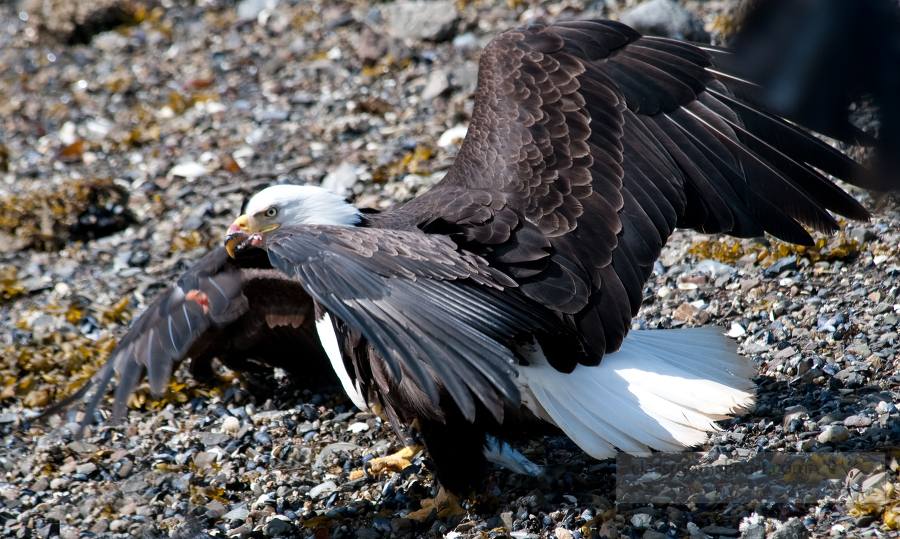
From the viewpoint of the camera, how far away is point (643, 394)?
2.93 m

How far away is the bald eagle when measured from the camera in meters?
2.67

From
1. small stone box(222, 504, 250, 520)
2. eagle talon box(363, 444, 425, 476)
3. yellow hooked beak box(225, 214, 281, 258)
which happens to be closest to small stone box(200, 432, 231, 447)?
small stone box(222, 504, 250, 520)

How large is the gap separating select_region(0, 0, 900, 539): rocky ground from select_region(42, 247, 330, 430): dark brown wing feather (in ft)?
0.75

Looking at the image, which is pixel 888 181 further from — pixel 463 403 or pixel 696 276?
pixel 696 276

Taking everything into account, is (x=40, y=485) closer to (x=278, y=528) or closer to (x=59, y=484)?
(x=59, y=484)

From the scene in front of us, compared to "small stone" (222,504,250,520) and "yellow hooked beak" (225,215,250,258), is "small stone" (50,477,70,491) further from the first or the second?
"yellow hooked beak" (225,215,250,258)

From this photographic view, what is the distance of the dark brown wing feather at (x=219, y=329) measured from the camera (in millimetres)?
3209

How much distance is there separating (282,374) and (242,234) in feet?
3.44

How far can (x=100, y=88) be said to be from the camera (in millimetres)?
7941

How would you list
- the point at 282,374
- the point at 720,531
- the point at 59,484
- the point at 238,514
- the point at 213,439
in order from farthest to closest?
the point at 282,374 → the point at 213,439 → the point at 59,484 → the point at 238,514 → the point at 720,531

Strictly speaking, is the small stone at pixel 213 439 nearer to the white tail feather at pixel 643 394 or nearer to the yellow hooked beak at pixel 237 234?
the yellow hooked beak at pixel 237 234

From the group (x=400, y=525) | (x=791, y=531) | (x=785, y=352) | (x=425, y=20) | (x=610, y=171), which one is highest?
(x=425, y=20)

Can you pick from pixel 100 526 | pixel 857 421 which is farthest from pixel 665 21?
pixel 100 526

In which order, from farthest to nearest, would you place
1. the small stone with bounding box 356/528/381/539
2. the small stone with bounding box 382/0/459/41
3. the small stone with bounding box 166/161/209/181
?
the small stone with bounding box 382/0/459/41 < the small stone with bounding box 166/161/209/181 < the small stone with bounding box 356/528/381/539
